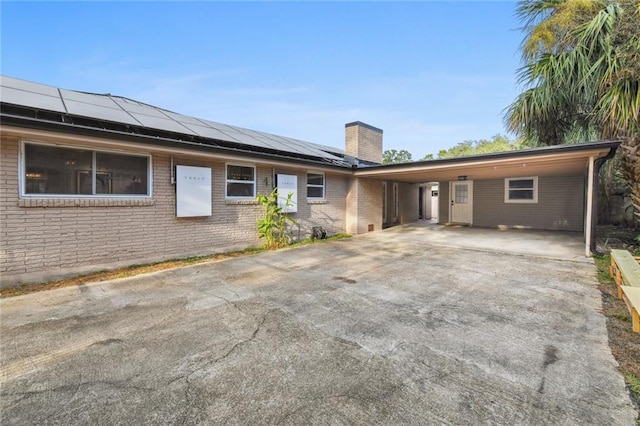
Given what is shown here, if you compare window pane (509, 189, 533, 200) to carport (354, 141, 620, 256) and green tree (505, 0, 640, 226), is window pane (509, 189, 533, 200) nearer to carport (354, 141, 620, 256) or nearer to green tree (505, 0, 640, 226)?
carport (354, 141, 620, 256)

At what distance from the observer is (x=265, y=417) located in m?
1.87

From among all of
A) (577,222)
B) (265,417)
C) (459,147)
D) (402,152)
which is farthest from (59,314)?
(402,152)

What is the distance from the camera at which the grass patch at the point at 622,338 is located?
225 centimetres

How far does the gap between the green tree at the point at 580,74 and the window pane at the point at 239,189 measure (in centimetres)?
872

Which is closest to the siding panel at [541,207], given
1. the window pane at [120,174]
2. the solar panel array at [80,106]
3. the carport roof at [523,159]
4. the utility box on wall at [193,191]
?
the carport roof at [523,159]

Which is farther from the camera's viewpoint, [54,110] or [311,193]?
[311,193]

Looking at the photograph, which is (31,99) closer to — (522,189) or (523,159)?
(523,159)

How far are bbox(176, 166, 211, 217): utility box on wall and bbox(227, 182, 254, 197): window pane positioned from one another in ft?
2.49

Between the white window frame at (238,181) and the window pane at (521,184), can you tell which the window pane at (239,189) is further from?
the window pane at (521,184)

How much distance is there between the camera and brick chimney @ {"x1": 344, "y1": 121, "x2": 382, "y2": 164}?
1455cm

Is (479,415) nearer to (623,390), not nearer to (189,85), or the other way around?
(623,390)

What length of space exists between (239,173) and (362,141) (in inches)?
333

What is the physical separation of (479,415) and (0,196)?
7123mm

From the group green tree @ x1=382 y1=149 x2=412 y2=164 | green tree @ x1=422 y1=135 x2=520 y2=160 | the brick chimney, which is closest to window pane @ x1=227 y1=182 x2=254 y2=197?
the brick chimney
